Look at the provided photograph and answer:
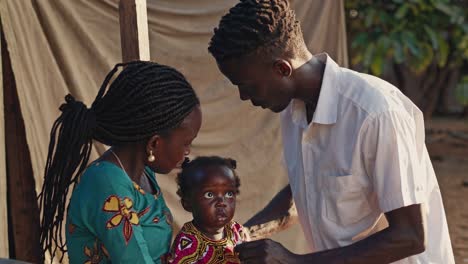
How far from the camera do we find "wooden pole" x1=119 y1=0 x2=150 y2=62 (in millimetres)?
3002

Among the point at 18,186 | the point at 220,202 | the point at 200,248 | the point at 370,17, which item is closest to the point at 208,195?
the point at 220,202

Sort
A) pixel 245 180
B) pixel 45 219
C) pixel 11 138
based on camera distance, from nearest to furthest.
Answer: pixel 45 219
pixel 11 138
pixel 245 180

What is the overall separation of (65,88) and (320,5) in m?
1.73

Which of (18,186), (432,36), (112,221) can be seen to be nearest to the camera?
(112,221)

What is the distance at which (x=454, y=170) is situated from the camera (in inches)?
411

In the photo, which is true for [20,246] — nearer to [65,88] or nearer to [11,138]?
[11,138]

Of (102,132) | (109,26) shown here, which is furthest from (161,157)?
(109,26)

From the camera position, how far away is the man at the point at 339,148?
2270 mm

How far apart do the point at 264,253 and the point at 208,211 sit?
0.48 metres

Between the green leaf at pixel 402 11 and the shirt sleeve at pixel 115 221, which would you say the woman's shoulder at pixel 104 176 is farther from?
the green leaf at pixel 402 11

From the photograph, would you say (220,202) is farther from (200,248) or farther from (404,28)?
(404,28)

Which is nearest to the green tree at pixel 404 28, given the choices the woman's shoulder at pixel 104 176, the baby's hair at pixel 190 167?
the baby's hair at pixel 190 167

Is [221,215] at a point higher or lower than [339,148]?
lower

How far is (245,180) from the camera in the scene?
5102 mm
